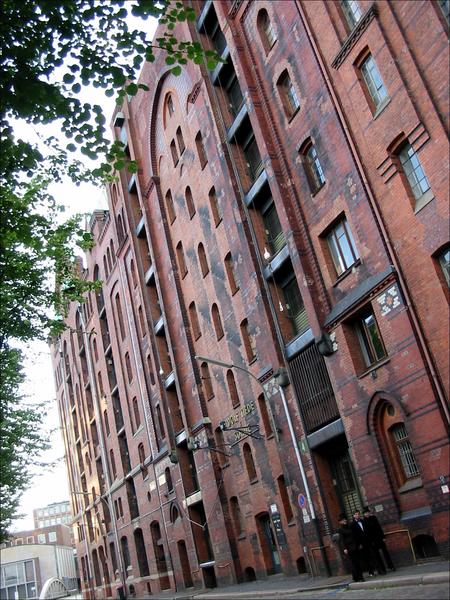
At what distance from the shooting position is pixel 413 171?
1586cm

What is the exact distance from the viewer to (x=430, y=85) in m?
15.0

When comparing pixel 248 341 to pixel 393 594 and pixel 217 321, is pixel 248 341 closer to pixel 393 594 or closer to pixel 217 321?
pixel 217 321

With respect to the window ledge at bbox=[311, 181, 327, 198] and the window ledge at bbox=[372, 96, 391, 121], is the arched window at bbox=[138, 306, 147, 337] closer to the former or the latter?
the window ledge at bbox=[311, 181, 327, 198]

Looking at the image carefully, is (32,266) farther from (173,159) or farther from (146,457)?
(146,457)

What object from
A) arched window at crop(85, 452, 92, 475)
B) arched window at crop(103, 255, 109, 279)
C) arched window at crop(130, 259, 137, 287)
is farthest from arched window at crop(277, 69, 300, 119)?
arched window at crop(85, 452, 92, 475)

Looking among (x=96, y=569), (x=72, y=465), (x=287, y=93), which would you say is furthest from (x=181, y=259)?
(x=72, y=465)

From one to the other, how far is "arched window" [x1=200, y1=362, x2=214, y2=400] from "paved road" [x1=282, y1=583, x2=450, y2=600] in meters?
13.1

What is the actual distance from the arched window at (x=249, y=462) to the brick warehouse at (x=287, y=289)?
2.7 inches

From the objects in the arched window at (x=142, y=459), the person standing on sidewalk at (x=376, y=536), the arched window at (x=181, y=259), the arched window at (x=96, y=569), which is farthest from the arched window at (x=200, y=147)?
the arched window at (x=96, y=569)

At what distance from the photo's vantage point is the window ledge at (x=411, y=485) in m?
15.4

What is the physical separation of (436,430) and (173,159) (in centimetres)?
2104

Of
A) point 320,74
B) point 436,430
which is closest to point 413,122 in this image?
point 320,74

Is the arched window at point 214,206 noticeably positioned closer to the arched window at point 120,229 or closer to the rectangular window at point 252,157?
the rectangular window at point 252,157

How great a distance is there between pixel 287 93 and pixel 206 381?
1300cm
